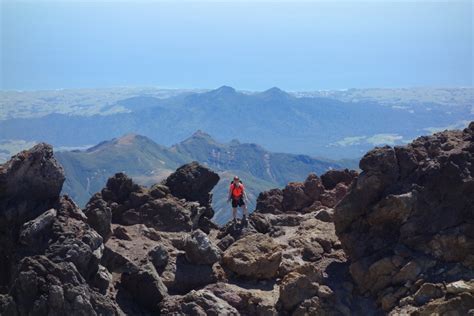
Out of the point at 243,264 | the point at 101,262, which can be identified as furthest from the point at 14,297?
the point at 243,264

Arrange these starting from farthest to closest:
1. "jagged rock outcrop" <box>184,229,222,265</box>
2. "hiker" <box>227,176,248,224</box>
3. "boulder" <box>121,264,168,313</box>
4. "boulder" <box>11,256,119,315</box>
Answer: "hiker" <box>227,176,248,224</box>, "jagged rock outcrop" <box>184,229,222,265</box>, "boulder" <box>121,264,168,313</box>, "boulder" <box>11,256,119,315</box>

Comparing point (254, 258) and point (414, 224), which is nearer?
point (414, 224)

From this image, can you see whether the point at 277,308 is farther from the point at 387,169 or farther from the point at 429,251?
the point at 387,169

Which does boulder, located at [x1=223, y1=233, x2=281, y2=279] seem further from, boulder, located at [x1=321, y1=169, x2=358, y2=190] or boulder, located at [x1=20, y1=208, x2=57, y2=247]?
boulder, located at [x1=321, y1=169, x2=358, y2=190]

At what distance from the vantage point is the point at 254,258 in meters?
30.3

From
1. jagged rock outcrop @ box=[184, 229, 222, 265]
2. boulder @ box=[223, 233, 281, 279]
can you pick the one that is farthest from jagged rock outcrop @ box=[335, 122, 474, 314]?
jagged rock outcrop @ box=[184, 229, 222, 265]

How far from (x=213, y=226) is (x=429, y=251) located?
1560 cm

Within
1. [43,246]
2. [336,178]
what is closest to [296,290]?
[43,246]

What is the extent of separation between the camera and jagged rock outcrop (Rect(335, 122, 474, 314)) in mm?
27203

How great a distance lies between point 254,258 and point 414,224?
7896 mm

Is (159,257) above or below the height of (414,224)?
below

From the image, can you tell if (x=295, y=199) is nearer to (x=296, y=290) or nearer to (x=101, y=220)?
(x=296, y=290)

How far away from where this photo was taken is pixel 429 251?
28641 millimetres

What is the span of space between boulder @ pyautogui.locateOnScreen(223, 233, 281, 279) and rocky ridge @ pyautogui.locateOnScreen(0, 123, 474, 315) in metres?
0.05
